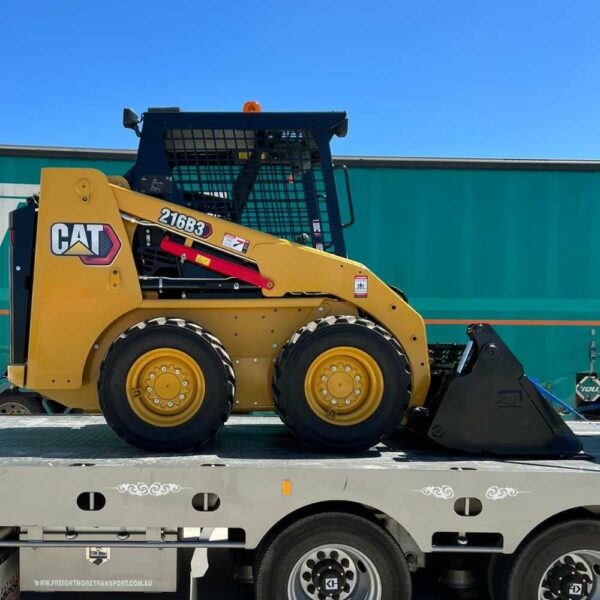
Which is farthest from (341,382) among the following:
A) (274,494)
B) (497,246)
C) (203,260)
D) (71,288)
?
(497,246)

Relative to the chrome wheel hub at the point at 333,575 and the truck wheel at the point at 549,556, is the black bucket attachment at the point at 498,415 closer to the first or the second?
the truck wheel at the point at 549,556

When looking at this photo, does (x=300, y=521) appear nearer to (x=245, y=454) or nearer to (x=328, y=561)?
(x=328, y=561)

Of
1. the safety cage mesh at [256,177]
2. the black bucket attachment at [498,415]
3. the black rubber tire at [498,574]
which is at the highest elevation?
the safety cage mesh at [256,177]

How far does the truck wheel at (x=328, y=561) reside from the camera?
3314 mm

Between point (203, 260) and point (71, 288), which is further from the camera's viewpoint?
point (203, 260)

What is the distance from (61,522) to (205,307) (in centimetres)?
159

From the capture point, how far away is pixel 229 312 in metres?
4.11

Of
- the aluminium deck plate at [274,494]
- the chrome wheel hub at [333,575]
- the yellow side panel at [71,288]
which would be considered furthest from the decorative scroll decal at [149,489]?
the yellow side panel at [71,288]

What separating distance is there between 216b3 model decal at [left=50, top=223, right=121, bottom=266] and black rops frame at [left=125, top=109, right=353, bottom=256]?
17.4 inches

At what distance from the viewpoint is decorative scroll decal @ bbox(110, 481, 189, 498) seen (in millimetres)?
3236

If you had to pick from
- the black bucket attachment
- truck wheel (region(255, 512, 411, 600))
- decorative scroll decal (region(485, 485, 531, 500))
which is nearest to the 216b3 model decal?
truck wheel (region(255, 512, 411, 600))

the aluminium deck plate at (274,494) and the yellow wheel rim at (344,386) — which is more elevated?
the yellow wheel rim at (344,386)

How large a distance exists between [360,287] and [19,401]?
5531 mm

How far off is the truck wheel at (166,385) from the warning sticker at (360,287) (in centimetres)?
100
